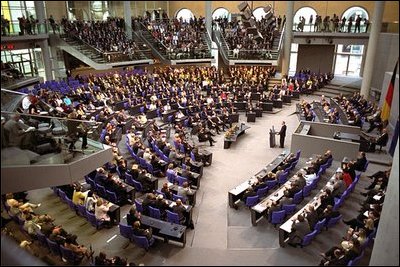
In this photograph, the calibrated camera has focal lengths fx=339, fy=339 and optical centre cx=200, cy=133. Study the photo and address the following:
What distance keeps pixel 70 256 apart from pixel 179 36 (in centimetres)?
2274

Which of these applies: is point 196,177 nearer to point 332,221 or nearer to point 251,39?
point 332,221

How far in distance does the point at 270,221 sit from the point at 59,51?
22477 mm

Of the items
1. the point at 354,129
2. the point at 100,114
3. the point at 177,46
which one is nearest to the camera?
the point at 354,129

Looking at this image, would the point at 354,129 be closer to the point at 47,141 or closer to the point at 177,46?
the point at 47,141

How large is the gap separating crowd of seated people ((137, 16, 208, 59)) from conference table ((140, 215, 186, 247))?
1904cm

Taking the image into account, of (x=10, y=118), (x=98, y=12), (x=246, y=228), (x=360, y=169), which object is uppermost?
(x=98, y=12)

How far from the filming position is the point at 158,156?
13.7 m

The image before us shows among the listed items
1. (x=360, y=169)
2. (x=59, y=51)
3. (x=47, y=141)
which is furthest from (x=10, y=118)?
(x=59, y=51)

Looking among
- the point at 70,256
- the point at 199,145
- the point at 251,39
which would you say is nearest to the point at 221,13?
the point at 251,39

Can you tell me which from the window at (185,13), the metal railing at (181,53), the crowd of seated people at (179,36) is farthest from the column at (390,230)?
the window at (185,13)

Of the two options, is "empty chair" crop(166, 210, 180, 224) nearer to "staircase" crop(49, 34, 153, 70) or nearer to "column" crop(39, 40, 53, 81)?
"staircase" crop(49, 34, 153, 70)

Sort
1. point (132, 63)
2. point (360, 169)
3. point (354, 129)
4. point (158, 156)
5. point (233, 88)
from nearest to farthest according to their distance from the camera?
point (360, 169)
point (158, 156)
point (354, 129)
point (233, 88)
point (132, 63)

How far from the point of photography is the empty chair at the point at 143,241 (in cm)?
834

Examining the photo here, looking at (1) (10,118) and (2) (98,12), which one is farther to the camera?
(2) (98,12)
